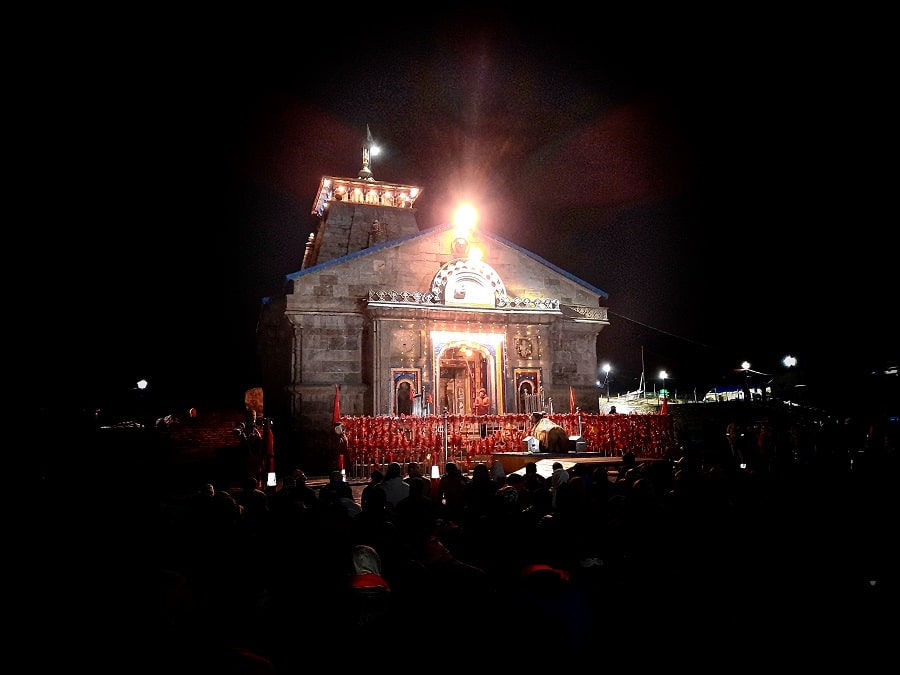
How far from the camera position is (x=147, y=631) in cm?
286

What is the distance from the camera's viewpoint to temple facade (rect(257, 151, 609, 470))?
22.1m

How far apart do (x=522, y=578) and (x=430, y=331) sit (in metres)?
19.2

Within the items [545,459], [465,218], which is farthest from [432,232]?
[545,459]

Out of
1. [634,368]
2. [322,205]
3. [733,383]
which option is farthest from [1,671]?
[634,368]

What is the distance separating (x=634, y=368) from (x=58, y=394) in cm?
4475

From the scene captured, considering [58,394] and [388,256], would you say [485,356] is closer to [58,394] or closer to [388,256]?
[388,256]

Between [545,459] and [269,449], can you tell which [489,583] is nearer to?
[545,459]

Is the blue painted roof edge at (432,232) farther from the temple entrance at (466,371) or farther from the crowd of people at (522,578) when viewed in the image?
the crowd of people at (522,578)

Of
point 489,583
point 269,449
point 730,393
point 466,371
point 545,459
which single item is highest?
point 466,371

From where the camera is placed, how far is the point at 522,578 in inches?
151

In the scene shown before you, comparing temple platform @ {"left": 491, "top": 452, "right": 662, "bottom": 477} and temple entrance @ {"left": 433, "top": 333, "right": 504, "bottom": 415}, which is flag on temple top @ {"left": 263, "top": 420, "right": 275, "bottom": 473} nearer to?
temple platform @ {"left": 491, "top": 452, "right": 662, "bottom": 477}

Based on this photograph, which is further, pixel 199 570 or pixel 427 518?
pixel 427 518

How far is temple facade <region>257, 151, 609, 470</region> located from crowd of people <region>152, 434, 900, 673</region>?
14828 millimetres

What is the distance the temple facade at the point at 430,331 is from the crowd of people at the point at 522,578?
48.6 feet
